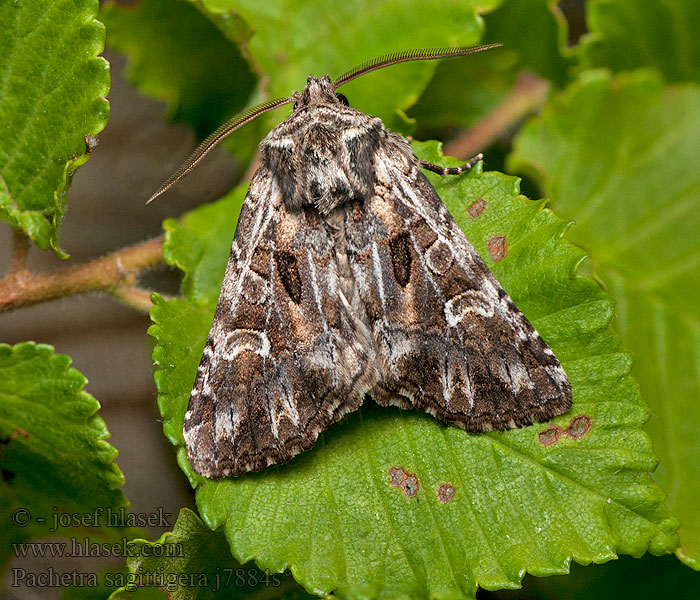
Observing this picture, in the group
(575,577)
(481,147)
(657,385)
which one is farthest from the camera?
(481,147)

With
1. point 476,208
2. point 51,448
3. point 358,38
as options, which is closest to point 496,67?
point 358,38

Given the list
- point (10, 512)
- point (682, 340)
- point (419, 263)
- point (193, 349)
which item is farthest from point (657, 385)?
point (10, 512)

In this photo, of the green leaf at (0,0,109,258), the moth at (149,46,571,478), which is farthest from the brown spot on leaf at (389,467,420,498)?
the green leaf at (0,0,109,258)

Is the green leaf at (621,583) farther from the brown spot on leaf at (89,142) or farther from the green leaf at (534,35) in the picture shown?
the brown spot on leaf at (89,142)

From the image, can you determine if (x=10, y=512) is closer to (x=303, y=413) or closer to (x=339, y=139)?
(x=303, y=413)

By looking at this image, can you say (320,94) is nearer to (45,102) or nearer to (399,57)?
(399,57)

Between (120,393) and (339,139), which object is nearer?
(339,139)

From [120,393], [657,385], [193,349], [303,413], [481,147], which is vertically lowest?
[657,385]

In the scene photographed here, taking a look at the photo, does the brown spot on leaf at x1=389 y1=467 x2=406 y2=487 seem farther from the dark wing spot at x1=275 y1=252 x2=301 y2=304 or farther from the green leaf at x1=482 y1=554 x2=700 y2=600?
the green leaf at x1=482 y1=554 x2=700 y2=600
